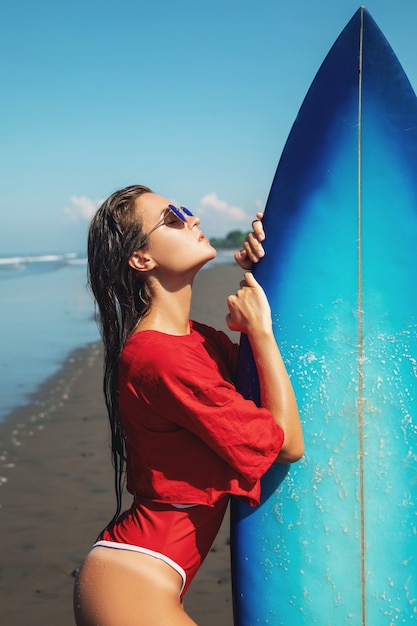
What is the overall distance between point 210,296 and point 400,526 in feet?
48.5

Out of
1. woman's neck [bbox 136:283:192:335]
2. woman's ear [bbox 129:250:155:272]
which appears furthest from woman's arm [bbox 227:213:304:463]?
woman's ear [bbox 129:250:155:272]

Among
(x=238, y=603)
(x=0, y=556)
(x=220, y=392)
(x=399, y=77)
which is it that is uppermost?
(x=399, y=77)

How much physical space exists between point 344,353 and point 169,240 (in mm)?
688

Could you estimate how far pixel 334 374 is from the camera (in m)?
2.18

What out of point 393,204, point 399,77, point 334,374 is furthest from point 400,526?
point 399,77

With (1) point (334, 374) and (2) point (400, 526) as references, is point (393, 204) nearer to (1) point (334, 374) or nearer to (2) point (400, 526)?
(1) point (334, 374)

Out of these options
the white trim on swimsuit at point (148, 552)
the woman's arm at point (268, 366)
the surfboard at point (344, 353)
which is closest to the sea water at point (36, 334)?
the surfboard at point (344, 353)

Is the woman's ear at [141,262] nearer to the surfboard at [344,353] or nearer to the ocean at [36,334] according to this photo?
the surfboard at [344,353]

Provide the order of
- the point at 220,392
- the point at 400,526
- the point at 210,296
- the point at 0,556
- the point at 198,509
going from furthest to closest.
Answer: the point at 210,296
the point at 0,556
the point at 400,526
the point at 198,509
the point at 220,392

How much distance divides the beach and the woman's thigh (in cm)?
188

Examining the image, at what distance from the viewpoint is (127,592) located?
1655 millimetres

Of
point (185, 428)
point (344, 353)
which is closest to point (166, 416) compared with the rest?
point (185, 428)

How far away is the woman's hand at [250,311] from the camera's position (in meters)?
1.83

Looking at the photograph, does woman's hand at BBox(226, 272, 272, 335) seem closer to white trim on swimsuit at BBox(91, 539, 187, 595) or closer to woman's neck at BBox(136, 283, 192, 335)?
woman's neck at BBox(136, 283, 192, 335)
